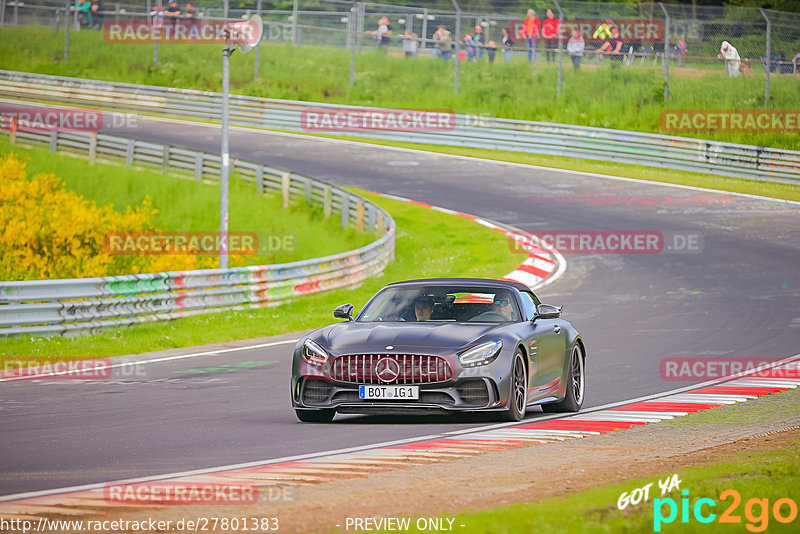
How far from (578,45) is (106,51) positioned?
69.5 ft

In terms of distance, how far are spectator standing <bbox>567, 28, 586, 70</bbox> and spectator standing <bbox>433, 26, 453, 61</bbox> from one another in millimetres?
4564

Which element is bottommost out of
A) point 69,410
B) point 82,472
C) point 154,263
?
point 154,263

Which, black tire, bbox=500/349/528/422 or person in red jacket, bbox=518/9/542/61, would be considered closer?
A: black tire, bbox=500/349/528/422

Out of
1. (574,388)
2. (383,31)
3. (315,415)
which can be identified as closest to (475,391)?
(315,415)

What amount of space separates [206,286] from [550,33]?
72.0ft

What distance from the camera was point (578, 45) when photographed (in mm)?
39469

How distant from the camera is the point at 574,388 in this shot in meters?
12.1

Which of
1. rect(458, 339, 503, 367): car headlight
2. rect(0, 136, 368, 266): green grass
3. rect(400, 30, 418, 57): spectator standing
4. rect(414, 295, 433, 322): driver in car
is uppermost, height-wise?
rect(400, 30, 418, 57): spectator standing

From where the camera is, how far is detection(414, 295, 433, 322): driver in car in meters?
11.3

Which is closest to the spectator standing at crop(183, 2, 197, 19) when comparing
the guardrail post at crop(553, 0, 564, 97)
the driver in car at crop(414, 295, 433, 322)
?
the guardrail post at crop(553, 0, 564, 97)

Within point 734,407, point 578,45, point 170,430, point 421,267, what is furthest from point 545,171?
point 170,430

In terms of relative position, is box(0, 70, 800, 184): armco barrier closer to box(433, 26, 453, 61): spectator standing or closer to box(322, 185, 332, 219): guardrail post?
box(433, 26, 453, 61): spectator standing

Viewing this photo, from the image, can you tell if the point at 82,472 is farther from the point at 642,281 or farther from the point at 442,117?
the point at 442,117

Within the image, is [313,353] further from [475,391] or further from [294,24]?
[294,24]
